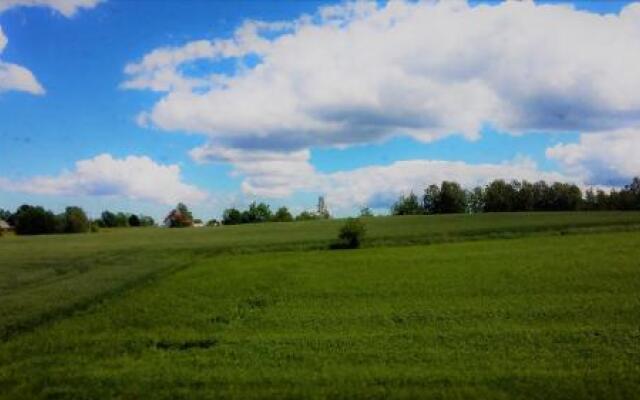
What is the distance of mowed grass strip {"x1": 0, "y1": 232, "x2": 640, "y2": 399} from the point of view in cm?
1759

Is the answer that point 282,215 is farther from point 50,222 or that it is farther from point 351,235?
point 351,235

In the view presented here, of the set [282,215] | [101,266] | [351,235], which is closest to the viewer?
[101,266]

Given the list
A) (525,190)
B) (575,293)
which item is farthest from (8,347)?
(525,190)

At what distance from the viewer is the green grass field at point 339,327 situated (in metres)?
17.8

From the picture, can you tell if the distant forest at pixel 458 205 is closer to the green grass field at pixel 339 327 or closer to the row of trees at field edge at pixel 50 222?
the row of trees at field edge at pixel 50 222

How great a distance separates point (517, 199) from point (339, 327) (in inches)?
4566

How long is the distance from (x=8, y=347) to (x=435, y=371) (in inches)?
584

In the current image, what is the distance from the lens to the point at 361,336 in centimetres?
2177

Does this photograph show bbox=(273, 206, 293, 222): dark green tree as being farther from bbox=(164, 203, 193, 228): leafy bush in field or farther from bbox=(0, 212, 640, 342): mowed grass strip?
bbox=(0, 212, 640, 342): mowed grass strip

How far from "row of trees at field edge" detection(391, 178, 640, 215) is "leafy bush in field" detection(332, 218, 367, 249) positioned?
264 ft

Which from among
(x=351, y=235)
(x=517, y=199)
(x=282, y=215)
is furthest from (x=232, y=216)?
(x=351, y=235)

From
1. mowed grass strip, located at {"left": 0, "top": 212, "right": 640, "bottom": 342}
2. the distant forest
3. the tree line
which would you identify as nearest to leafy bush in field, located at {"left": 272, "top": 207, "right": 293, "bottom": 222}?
the distant forest

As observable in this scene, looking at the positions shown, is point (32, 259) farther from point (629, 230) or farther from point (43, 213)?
point (43, 213)

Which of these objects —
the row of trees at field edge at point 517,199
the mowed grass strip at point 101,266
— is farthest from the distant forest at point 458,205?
the mowed grass strip at point 101,266
